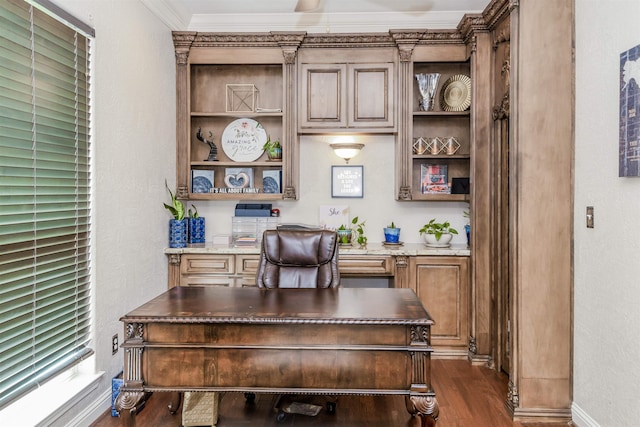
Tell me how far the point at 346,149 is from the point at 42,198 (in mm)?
2485

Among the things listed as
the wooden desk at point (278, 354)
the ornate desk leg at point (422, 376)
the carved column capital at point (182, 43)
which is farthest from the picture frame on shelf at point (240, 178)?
the ornate desk leg at point (422, 376)

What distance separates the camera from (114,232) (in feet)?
9.28

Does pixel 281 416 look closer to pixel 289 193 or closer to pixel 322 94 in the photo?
pixel 289 193

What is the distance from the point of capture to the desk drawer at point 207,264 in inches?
145

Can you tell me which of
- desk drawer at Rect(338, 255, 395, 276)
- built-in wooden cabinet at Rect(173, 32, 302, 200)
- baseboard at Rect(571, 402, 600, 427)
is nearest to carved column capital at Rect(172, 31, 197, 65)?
built-in wooden cabinet at Rect(173, 32, 302, 200)

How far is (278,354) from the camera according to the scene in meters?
1.93

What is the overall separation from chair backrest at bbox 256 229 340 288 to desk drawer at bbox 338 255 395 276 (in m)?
0.90

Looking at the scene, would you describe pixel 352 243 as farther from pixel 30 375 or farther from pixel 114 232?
pixel 30 375

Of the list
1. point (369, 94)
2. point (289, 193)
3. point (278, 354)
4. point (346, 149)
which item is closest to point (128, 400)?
point (278, 354)

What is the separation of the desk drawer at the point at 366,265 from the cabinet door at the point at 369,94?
1.16 m

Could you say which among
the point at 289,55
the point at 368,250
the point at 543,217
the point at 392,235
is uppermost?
the point at 289,55

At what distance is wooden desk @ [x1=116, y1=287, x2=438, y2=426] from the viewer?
75.0 inches

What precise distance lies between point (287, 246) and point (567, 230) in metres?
1.69

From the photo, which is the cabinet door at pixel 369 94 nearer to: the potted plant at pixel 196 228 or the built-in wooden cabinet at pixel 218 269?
the built-in wooden cabinet at pixel 218 269
